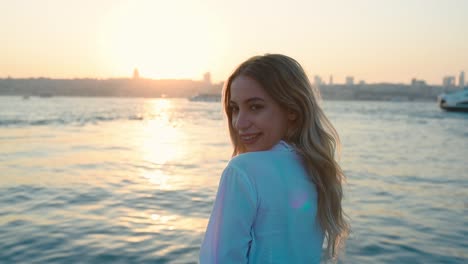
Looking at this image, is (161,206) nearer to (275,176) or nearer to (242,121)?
(242,121)

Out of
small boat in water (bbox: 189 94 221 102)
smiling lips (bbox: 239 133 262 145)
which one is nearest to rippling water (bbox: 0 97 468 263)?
smiling lips (bbox: 239 133 262 145)

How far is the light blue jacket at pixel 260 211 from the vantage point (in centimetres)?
172

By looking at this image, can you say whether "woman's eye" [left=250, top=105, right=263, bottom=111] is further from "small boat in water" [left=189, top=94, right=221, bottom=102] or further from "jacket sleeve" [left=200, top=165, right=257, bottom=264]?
"small boat in water" [left=189, top=94, right=221, bottom=102]

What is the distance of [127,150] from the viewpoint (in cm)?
2072

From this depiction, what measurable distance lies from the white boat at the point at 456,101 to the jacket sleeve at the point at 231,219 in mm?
79719

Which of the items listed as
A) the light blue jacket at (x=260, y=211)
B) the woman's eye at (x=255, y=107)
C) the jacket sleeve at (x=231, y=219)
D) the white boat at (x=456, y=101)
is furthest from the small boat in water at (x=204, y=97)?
the jacket sleeve at (x=231, y=219)

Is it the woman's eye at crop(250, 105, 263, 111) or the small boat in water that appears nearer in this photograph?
the woman's eye at crop(250, 105, 263, 111)

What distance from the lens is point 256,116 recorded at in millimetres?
2061

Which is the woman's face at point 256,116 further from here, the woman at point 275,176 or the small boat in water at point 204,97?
the small boat in water at point 204,97

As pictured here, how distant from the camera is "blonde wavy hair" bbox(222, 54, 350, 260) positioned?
2.01 meters

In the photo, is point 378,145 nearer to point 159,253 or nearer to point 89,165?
point 89,165

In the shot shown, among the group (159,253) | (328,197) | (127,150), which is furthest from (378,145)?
(328,197)

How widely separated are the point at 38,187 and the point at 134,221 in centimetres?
421

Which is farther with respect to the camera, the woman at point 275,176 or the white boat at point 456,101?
the white boat at point 456,101
